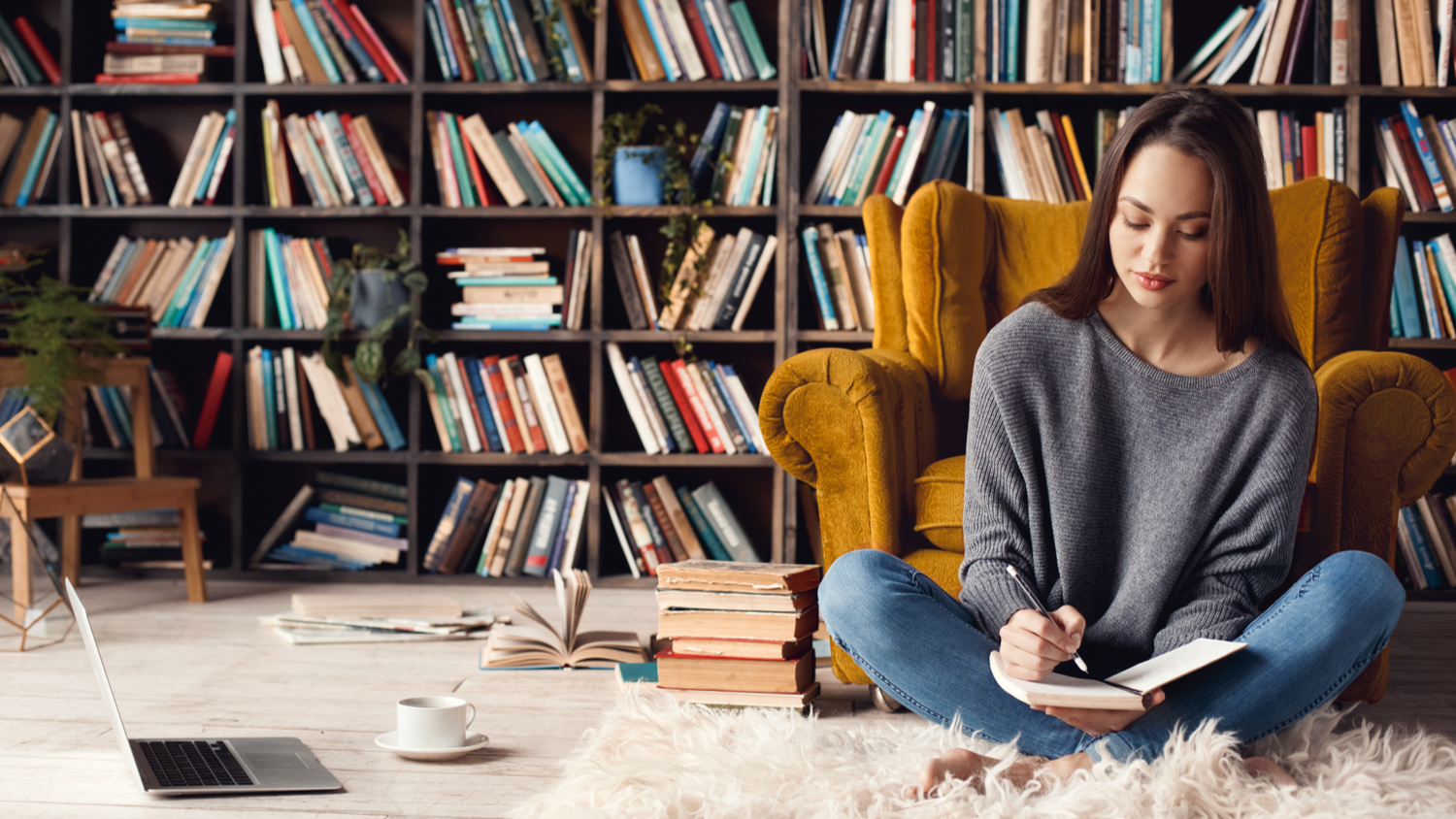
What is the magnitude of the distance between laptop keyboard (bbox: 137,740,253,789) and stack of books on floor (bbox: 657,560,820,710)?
2.00ft

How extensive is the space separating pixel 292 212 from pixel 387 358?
477 millimetres

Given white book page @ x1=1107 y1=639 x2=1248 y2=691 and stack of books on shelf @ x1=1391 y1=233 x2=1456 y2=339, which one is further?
stack of books on shelf @ x1=1391 y1=233 x2=1456 y2=339

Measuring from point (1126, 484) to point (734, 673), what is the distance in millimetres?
650

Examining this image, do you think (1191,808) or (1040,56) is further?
(1040,56)

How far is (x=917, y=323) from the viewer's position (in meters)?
2.06

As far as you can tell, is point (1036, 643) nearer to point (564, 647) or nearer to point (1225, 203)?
point (1225, 203)

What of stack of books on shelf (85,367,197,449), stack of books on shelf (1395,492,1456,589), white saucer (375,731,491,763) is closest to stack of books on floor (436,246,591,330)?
stack of books on shelf (85,367,197,449)

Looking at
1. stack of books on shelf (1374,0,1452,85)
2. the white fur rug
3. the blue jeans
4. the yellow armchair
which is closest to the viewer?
the white fur rug

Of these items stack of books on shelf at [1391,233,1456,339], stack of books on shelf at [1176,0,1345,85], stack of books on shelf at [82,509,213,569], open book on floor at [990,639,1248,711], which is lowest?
stack of books on shelf at [82,509,213,569]

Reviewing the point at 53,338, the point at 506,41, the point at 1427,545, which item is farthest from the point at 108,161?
the point at 1427,545

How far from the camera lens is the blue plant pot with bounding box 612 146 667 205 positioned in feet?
9.23

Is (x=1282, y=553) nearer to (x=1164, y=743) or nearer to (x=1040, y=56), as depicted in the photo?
(x=1164, y=743)

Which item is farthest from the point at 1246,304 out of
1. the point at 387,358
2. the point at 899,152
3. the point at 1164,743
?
the point at 387,358

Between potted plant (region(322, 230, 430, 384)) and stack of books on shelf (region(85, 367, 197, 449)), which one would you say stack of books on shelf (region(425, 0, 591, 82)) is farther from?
stack of books on shelf (region(85, 367, 197, 449))
